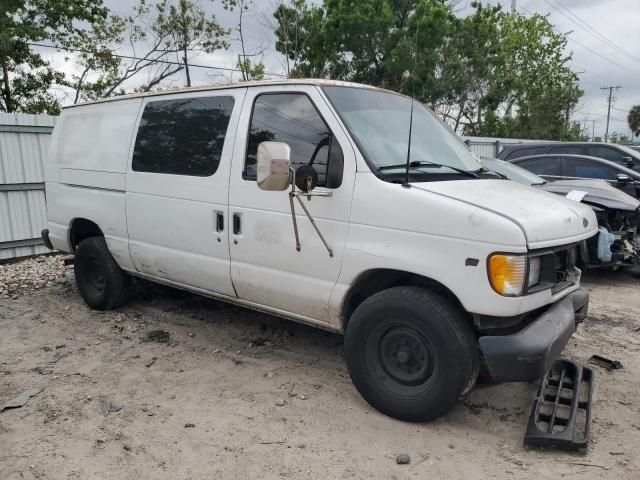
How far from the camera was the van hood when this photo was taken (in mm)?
2947

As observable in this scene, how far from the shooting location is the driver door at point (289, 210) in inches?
137

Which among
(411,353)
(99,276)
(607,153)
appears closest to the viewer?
(411,353)

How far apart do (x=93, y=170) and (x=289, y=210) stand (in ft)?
8.34

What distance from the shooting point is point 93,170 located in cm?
517

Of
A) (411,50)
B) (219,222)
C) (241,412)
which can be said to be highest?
(411,50)

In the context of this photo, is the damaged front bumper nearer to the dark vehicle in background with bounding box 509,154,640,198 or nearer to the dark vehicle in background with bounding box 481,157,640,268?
the dark vehicle in background with bounding box 481,157,640,268

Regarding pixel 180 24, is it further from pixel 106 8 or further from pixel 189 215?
pixel 189 215

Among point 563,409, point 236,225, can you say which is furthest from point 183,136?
point 563,409

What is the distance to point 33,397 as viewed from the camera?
148 inches

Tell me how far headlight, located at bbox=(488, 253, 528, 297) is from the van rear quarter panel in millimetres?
3439

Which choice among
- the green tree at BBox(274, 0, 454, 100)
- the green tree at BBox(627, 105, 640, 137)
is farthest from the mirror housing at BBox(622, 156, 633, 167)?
the green tree at BBox(627, 105, 640, 137)

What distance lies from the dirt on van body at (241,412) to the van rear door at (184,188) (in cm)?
71

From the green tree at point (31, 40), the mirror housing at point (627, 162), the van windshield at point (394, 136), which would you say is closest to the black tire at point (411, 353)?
the van windshield at point (394, 136)

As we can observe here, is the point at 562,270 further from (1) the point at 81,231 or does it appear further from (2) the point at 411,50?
(2) the point at 411,50
